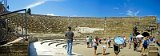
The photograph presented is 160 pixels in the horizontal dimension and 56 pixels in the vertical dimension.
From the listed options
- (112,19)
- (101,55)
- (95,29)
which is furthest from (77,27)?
(101,55)

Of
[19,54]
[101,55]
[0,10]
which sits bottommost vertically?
[101,55]

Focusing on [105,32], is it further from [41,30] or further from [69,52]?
[69,52]

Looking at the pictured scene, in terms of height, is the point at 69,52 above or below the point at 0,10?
below

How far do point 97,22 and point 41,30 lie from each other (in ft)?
38.9

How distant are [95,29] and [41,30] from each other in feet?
34.7

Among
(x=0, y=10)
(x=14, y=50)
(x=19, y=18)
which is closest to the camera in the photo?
(x=14, y=50)

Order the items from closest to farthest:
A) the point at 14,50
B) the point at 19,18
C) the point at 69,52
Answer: the point at 14,50 < the point at 69,52 < the point at 19,18

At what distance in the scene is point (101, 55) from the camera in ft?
64.7

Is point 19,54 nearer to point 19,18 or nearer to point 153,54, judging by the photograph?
point 153,54

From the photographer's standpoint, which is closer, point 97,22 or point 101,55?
point 101,55

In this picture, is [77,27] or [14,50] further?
[77,27]

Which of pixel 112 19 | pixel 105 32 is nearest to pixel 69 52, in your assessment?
pixel 105 32

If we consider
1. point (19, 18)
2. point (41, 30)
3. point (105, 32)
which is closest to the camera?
point (19, 18)

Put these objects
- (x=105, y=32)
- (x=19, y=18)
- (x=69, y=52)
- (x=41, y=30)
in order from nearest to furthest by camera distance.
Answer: (x=69, y=52) → (x=19, y=18) → (x=41, y=30) → (x=105, y=32)
